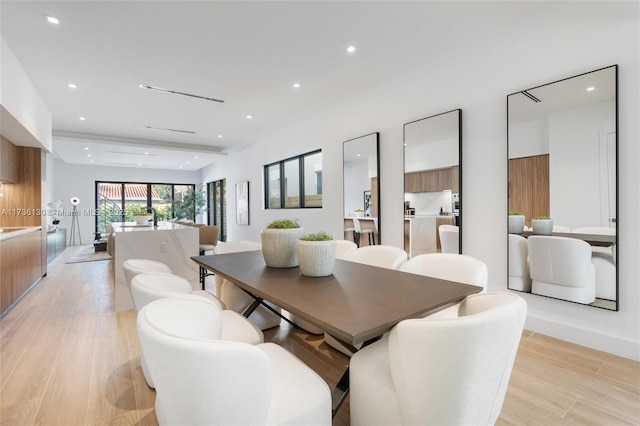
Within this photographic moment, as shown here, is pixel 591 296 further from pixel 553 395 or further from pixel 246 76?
pixel 246 76

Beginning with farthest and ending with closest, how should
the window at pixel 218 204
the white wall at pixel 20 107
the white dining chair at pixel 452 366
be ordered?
the window at pixel 218 204, the white wall at pixel 20 107, the white dining chair at pixel 452 366

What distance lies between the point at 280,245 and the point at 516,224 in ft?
7.05

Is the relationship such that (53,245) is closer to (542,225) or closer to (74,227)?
(74,227)

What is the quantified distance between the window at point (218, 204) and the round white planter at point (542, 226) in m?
8.17

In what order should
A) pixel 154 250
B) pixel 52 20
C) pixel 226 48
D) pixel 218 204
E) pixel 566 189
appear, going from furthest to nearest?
pixel 218 204
pixel 154 250
pixel 226 48
pixel 52 20
pixel 566 189

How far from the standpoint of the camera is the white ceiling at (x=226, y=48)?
2.46 m

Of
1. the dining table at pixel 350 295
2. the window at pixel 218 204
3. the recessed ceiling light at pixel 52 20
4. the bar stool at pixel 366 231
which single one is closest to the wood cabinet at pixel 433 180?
the bar stool at pixel 366 231

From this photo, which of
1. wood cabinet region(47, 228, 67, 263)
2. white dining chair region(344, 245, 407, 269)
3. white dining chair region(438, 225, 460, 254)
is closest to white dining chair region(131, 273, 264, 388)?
white dining chair region(344, 245, 407, 269)

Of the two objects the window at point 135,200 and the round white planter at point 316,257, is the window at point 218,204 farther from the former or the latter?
the round white planter at point 316,257

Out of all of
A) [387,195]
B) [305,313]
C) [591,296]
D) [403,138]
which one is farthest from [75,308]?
[591,296]

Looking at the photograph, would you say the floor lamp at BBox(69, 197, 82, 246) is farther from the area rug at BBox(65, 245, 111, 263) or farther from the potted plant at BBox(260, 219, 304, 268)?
the potted plant at BBox(260, 219, 304, 268)

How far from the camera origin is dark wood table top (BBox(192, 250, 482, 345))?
104 cm

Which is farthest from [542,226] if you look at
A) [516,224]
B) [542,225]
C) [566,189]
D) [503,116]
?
[503,116]

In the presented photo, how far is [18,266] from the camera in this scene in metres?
3.64
